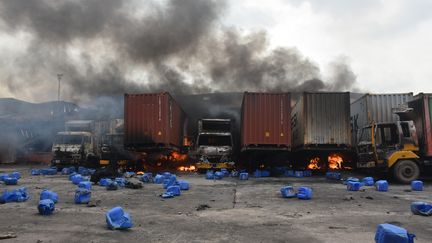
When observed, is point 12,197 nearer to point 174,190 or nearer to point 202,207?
point 174,190

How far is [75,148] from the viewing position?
21.8 metres

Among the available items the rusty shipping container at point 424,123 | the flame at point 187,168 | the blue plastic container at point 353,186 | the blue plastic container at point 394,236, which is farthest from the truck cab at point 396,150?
the blue plastic container at point 394,236

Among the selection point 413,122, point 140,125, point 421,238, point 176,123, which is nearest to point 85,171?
point 140,125

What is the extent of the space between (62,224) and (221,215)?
285 centimetres

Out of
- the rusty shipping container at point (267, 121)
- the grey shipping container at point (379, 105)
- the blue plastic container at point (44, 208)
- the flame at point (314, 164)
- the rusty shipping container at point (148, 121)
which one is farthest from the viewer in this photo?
the flame at point (314, 164)

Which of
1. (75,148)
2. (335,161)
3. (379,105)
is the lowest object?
(335,161)

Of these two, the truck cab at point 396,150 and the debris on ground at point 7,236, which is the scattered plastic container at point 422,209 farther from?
the truck cab at point 396,150

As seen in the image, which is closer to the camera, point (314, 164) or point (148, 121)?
point (148, 121)

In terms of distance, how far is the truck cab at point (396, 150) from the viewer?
14555 mm

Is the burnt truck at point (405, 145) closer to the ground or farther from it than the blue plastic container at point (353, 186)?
farther from it

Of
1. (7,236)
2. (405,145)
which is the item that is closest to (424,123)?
(405,145)

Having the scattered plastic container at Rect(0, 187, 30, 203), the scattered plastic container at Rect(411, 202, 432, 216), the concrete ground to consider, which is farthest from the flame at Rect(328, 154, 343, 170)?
the scattered plastic container at Rect(0, 187, 30, 203)

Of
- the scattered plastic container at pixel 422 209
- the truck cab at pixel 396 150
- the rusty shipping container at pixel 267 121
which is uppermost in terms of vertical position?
the rusty shipping container at pixel 267 121

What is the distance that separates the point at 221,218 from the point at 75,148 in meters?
16.5
